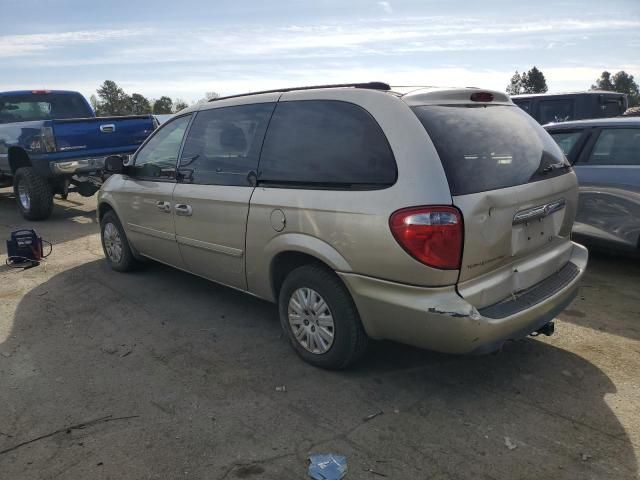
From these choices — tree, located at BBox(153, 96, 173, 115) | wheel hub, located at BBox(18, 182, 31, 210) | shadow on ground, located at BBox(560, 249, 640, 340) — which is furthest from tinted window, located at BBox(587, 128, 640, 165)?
tree, located at BBox(153, 96, 173, 115)

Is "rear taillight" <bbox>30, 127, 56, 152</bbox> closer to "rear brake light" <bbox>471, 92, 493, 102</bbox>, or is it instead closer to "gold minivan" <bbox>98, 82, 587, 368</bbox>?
"gold minivan" <bbox>98, 82, 587, 368</bbox>

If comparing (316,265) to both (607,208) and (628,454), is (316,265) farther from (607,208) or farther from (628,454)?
(607,208)

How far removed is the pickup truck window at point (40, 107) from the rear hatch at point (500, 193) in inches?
368

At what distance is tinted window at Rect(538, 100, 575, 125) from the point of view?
9.79m

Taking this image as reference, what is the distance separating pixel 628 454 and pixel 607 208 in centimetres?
308

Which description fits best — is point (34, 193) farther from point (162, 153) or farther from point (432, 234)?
point (432, 234)

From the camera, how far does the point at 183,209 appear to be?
161 inches

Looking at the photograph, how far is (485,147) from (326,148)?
919mm

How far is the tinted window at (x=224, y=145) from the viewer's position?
3561 millimetres

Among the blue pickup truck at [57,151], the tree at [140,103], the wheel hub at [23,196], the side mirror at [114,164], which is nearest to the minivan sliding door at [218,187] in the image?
the side mirror at [114,164]

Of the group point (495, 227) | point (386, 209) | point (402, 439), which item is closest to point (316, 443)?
point (402, 439)

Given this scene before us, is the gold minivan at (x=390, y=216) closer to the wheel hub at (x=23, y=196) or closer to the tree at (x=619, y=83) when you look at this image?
the wheel hub at (x=23, y=196)

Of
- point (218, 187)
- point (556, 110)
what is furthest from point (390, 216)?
point (556, 110)

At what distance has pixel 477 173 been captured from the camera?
8.86 feet
